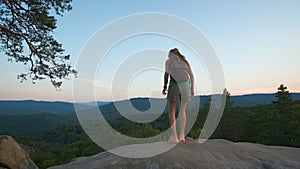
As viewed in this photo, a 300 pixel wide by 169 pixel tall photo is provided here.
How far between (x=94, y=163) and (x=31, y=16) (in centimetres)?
745

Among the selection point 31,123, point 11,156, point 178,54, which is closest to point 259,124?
point 178,54

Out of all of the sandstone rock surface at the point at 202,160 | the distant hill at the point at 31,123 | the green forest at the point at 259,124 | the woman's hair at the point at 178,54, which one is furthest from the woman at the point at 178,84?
the distant hill at the point at 31,123

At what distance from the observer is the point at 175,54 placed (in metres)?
4.58

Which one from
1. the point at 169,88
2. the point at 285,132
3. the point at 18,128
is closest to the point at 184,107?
the point at 169,88

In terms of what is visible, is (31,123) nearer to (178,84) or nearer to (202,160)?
(178,84)

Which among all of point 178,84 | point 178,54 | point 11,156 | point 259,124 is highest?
point 178,54

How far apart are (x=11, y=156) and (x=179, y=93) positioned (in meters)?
4.29

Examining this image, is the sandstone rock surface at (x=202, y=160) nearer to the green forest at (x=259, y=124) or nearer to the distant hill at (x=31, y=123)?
the green forest at (x=259, y=124)

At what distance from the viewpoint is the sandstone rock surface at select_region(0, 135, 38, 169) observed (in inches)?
222

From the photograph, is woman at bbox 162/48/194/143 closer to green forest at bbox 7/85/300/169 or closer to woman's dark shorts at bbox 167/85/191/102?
woman's dark shorts at bbox 167/85/191/102

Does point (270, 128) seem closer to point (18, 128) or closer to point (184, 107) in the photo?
point (184, 107)

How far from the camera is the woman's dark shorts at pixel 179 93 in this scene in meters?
4.53

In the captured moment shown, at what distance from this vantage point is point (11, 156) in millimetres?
5797

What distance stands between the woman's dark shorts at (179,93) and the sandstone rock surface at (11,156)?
404cm
